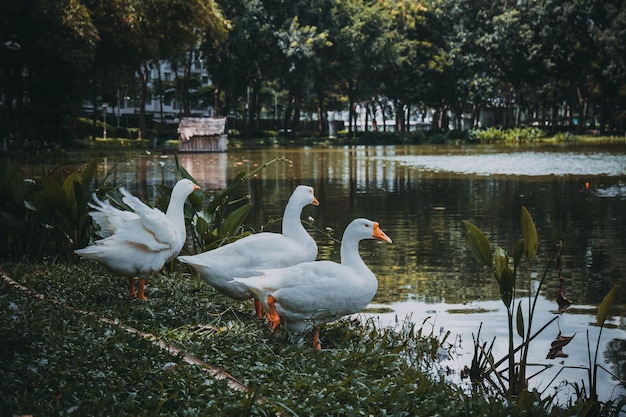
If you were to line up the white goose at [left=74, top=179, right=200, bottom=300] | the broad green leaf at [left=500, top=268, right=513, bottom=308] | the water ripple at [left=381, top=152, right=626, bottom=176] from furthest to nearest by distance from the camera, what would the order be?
the water ripple at [left=381, top=152, right=626, bottom=176] < the white goose at [left=74, top=179, right=200, bottom=300] < the broad green leaf at [left=500, top=268, right=513, bottom=308]

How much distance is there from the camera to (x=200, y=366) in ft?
15.3

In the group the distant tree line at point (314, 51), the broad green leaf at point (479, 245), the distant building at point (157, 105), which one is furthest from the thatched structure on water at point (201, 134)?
the broad green leaf at point (479, 245)

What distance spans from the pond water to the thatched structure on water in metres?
14.9

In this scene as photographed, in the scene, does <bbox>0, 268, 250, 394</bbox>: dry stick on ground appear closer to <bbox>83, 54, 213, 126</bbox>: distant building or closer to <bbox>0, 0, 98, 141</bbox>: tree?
<bbox>0, 0, 98, 141</bbox>: tree

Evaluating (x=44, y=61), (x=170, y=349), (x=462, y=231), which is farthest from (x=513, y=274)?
(x=44, y=61)

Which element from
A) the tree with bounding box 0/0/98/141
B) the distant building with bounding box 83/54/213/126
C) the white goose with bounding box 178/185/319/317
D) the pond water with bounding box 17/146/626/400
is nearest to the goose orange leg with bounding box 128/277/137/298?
the white goose with bounding box 178/185/319/317

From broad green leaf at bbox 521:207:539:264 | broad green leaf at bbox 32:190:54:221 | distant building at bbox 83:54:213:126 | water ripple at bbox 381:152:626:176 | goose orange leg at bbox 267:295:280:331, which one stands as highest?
distant building at bbox 83:54:213:126

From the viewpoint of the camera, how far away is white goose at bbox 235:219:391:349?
539 centimetres

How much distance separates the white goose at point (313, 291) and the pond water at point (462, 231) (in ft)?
2.74

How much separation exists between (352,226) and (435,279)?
2.99 m

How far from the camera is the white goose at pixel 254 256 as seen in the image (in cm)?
607

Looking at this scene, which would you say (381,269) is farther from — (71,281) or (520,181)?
(520,181)

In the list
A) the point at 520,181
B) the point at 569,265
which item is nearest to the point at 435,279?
the point at 569,265

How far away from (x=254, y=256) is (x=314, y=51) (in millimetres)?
48790
